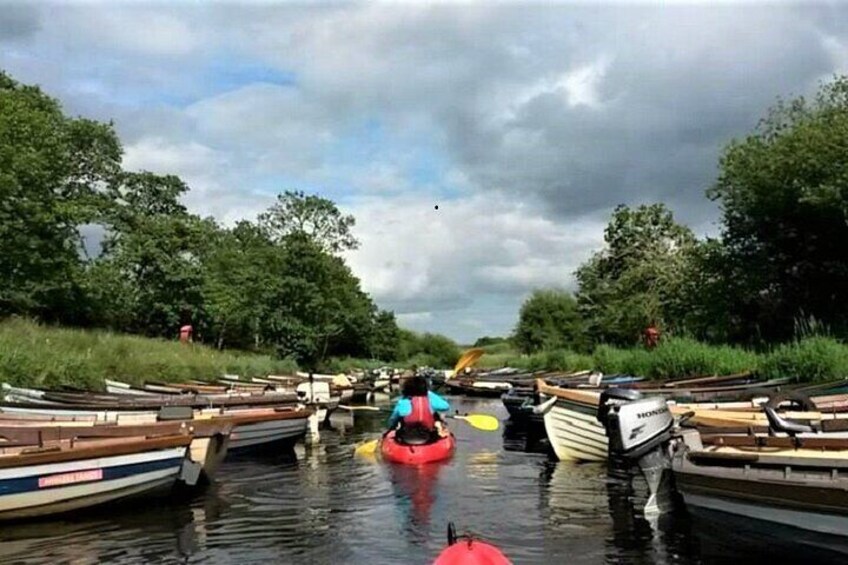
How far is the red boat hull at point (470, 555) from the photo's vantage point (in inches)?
228

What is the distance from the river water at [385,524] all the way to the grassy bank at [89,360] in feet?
25.6

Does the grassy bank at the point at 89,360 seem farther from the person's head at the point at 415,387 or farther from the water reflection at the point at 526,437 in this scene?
the water reflection at the point at 526,437

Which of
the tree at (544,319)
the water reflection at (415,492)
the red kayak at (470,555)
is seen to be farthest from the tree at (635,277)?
the red kayak at (470,555)

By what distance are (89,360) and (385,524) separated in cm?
1564

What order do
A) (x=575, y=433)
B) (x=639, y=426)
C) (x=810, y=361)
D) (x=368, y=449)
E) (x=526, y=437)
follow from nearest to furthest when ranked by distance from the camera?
1. (x=639, y=426)
2. (x=575, y=433)
3. (x=368, y=449)
4. (x=810, y=361)
5. (x=526, y=437)

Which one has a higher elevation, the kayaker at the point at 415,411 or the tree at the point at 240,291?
the tree at the point at 240,291

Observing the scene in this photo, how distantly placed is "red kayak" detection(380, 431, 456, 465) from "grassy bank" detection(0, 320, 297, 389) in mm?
9064

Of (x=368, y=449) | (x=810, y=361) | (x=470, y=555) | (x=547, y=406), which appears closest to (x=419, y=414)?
(x=368, y=449)

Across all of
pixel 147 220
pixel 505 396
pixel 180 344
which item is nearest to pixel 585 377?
pixel 505 396

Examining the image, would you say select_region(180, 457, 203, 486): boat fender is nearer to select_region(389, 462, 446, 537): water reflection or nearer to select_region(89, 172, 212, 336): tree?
select_region(389, 462, 446, 537): water reflection

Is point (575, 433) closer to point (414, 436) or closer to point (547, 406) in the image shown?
point (547, 406)

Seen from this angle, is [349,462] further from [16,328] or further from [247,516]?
[16,328]

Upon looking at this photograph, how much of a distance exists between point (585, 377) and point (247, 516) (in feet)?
54.7

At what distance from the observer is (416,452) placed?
16656 mm
